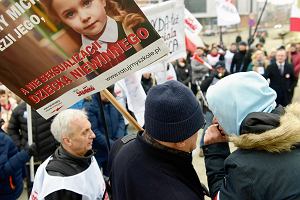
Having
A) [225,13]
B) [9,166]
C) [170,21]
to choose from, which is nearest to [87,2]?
[9,166]

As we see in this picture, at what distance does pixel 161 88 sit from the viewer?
1.56 m

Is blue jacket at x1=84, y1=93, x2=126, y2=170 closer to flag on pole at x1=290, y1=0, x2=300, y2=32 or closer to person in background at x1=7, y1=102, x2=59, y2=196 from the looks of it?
person in background at x1=7, y1=102, x2=59, y2=196

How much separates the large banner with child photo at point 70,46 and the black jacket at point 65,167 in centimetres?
47

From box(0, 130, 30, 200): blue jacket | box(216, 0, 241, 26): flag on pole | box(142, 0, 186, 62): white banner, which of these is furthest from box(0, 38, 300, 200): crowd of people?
box(216, 0, 241, 26): flag on pole

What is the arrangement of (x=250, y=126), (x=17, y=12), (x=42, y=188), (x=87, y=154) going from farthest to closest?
(x=87, y=154) → (x=42, y=188) → (x=17, y=12) → (x=250, y=126)

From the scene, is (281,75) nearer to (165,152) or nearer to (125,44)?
(125,44)

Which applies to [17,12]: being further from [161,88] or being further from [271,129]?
[271,129]

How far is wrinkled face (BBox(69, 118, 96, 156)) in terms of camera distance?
2432 millimetres

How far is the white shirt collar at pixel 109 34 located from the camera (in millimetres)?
1724

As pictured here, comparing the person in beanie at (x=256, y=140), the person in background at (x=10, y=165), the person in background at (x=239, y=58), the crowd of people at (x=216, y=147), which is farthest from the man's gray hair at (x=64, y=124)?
the person in background at (x=239, y=58)

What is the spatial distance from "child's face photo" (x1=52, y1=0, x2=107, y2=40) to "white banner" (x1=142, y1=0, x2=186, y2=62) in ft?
6.71

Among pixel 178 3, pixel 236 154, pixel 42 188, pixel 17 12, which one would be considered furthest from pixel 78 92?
pixel 178 3

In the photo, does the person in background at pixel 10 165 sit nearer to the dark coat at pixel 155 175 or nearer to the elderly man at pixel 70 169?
the elderly man at pixel 70 169

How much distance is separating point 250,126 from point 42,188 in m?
1.33
